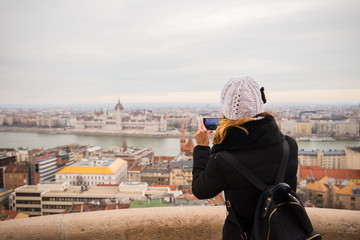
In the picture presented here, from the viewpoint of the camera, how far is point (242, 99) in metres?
0.44

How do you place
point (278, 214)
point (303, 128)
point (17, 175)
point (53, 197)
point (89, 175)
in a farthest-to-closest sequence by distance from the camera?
point (303, 128) < point (89, 175) < point (17, 175) < point (53, 197) < point (278, 214)

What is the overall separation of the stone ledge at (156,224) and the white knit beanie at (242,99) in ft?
1.19

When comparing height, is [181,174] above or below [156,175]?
above

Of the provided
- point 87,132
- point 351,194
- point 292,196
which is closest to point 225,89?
point 292,196

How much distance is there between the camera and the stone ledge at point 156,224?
2.21ft

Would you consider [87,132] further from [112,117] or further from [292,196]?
[292,196]

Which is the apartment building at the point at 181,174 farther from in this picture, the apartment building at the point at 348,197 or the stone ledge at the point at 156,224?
the stone ledge at the point at 156,224

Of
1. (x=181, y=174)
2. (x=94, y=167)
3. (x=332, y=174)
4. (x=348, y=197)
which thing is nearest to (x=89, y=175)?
(x=94, y=167)

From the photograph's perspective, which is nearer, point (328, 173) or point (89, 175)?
point (328, 173)

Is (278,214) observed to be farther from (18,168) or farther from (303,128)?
(303,128)

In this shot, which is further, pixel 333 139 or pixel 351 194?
pixel 333 139

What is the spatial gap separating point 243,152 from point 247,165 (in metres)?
0.02

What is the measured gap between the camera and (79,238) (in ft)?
2.22

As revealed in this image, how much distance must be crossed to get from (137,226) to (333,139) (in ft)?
53.4
